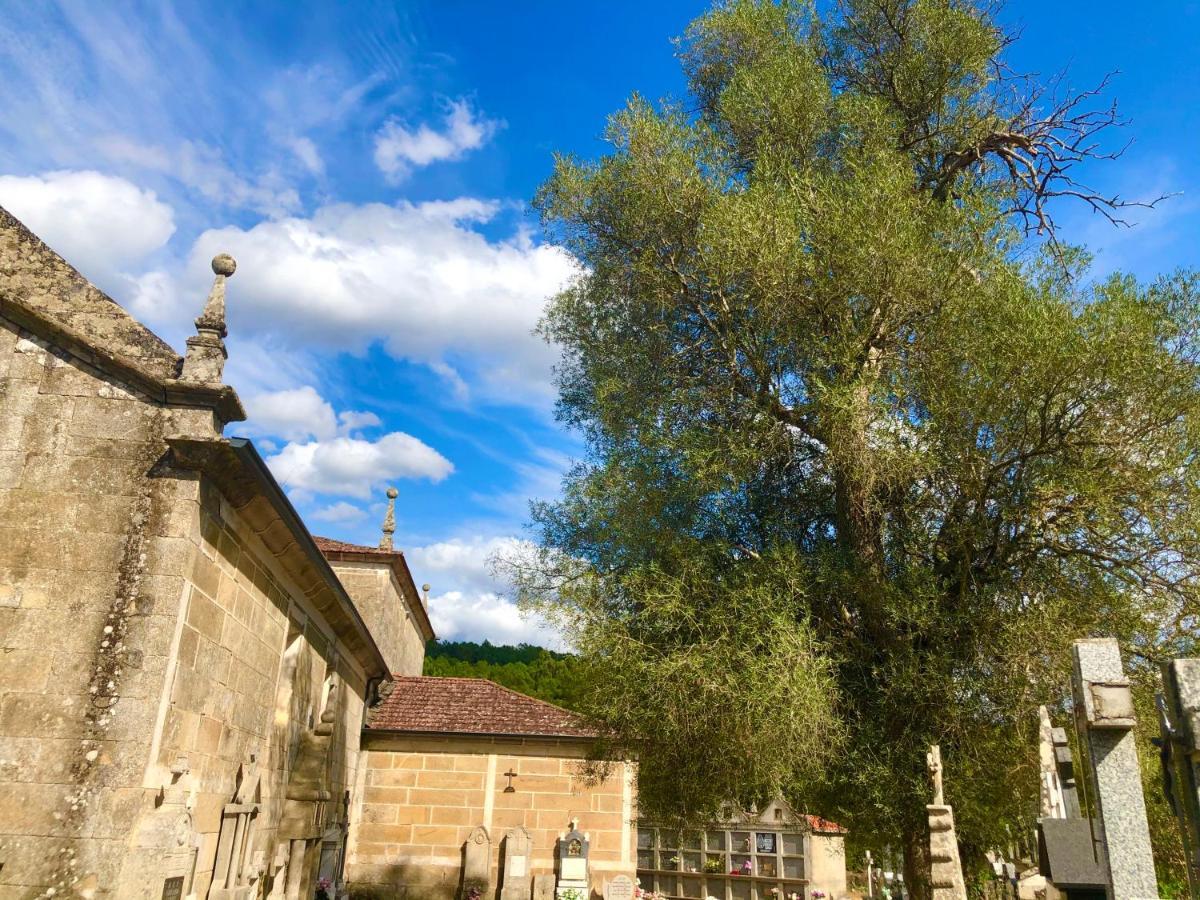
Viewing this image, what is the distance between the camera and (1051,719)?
973 centimetres

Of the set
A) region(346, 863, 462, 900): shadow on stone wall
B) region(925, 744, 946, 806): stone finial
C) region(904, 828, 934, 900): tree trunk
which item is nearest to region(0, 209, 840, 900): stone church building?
region(346, 863, 462, 900): shadow on stone wall

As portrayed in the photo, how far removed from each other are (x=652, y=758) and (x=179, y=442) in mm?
6196

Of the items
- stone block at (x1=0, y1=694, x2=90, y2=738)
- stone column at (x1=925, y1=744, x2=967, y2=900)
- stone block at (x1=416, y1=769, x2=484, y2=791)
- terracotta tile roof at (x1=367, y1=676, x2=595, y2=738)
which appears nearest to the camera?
stone block at (x1=0, y1=694, x2=90, y2=738)

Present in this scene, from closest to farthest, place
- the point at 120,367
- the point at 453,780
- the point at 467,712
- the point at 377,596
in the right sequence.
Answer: the point at 120,367, the point at 453,780, the point at 467,712, the point at 377,596

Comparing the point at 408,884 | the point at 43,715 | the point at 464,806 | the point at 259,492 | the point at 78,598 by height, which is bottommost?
the point at 408,884

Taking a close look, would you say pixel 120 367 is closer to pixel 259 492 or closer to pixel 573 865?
pixel 259 492

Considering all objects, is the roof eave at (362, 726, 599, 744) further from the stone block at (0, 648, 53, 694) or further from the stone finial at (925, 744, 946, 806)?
the stone block at (0, 648, 53, 694)

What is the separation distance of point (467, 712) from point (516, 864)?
291 cm

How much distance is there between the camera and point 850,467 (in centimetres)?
951

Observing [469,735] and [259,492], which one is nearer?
[259,492]

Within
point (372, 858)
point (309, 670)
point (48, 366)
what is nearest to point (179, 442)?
point (48, 366)

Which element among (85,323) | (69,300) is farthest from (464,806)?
(69,300)

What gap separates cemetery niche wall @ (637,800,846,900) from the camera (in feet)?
54.8

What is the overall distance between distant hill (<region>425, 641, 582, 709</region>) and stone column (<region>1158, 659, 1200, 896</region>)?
34.4 m
